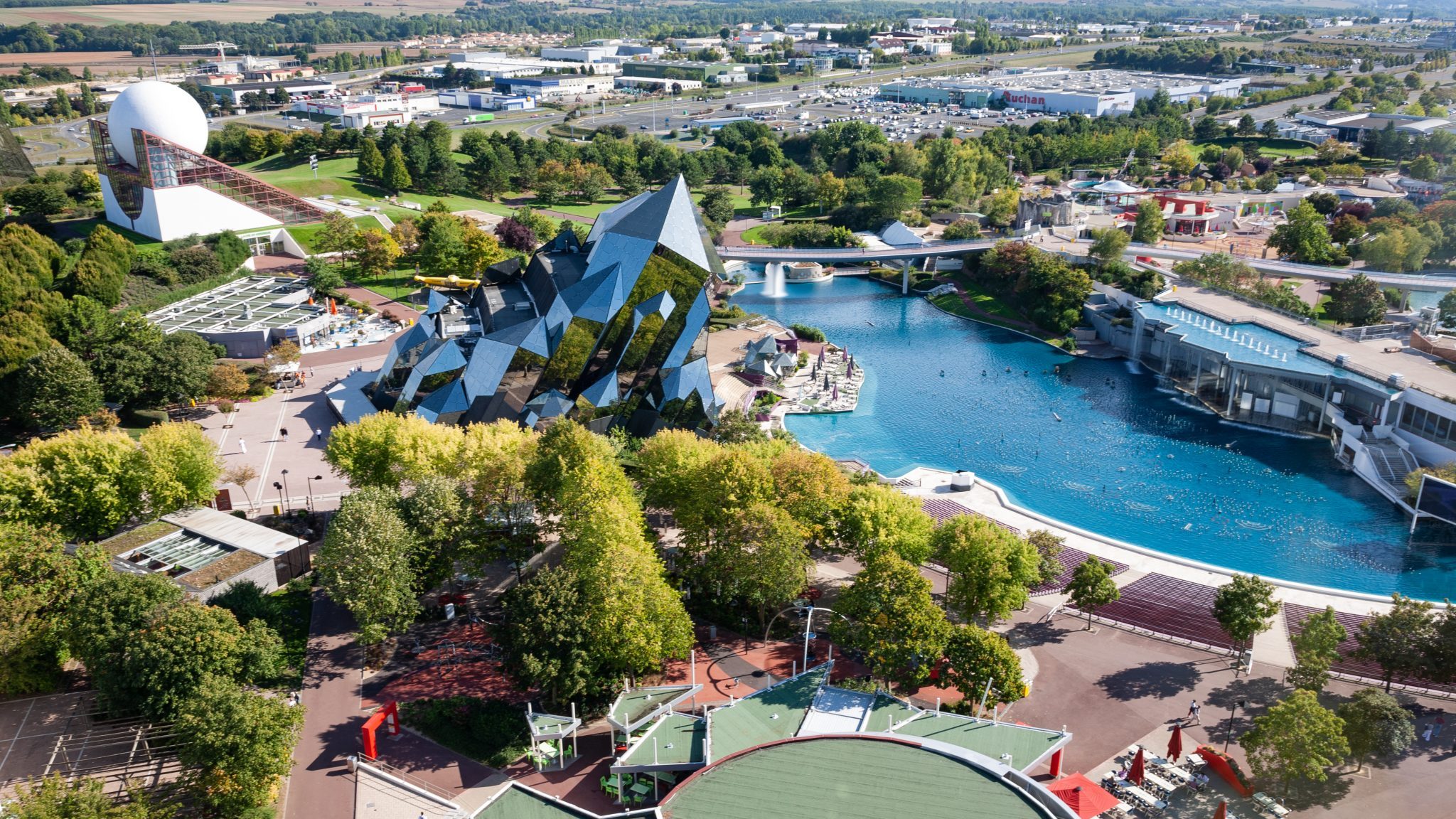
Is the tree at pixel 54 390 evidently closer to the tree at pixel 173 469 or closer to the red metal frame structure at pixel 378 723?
the tree at pixel 173 469

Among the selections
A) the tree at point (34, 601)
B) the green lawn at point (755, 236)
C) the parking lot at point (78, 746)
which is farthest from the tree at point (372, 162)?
the parking lot at point (78, 746)

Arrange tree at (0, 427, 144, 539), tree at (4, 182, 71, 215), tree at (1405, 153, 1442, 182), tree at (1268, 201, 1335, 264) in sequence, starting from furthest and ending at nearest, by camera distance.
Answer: tree at (1405, 153, 1442, 182) → tree at (4, 182, 71, 215) → tree at (1268, 201, 1335, 264) → tree at (0, 427, 144, 539)

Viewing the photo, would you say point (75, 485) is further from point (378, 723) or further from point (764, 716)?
point (764, 716)

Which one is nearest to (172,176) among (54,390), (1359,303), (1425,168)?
(54,390)

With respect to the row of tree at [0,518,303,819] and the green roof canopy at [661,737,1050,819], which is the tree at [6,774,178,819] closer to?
the row of tree at [0,518,303,819]

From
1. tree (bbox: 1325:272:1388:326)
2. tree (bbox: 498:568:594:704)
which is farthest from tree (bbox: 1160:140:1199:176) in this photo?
tree (bbox: 498:568:594:704)

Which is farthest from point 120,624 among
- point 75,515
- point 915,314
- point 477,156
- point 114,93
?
point 114,93
